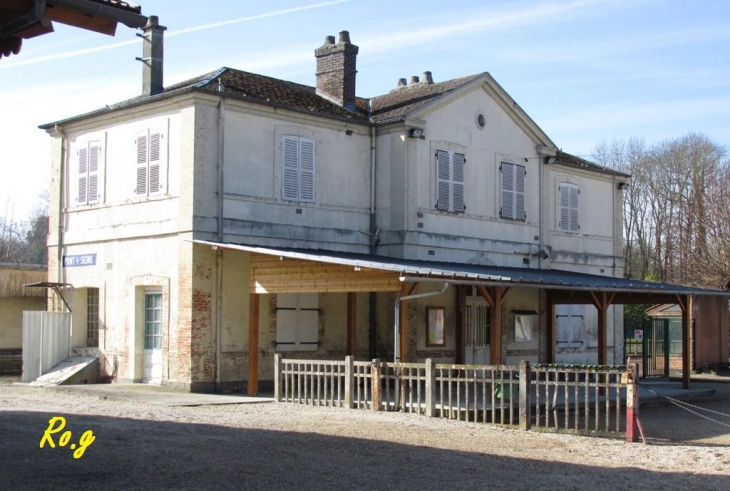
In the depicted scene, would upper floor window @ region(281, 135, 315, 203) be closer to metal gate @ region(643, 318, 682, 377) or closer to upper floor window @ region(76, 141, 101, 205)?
upper floor window @ region(76, 141, 101, 205)

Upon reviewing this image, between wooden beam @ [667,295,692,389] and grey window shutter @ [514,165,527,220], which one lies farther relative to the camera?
grey window shutter @ [514,165,527,220]

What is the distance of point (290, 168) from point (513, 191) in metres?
7.15

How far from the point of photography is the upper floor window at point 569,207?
92.5ft

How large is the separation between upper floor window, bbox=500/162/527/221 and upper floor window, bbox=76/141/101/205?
10196 millimetres

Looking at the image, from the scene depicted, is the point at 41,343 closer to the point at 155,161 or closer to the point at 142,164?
the point at 142,164

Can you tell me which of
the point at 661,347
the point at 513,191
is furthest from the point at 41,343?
the point at 661,347

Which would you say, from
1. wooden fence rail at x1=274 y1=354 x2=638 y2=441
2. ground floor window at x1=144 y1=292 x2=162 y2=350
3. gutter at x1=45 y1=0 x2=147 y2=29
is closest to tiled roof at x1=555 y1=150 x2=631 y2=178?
wooden fence rail at x1=274 y1=354 x2=638 y2=441

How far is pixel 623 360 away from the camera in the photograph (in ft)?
99.8

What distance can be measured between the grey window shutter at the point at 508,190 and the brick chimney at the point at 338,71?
4.50m

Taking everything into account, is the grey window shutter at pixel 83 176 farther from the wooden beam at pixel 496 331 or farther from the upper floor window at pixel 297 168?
the wooden beam at pixel 496 331

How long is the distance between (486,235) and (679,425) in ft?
29.0

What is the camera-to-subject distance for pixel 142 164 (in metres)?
21.5

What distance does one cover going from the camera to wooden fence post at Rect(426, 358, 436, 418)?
16.3 metres

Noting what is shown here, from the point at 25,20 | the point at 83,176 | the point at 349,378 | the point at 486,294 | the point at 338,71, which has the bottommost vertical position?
the point at 349,378
